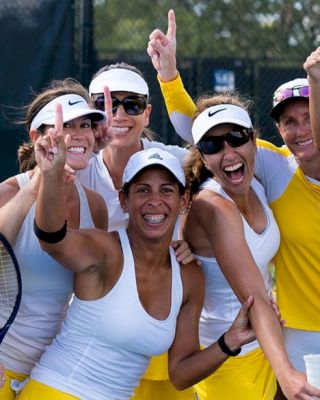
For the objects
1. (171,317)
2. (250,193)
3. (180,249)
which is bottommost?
(171,317)

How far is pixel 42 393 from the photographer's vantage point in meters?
3.26

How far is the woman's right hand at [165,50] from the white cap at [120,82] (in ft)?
0.36

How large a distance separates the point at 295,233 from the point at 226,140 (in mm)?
544

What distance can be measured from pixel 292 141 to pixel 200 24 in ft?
18.0

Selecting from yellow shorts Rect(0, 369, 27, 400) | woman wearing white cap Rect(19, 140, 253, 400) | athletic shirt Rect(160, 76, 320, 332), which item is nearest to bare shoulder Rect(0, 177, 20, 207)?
woman wearing white cap Rect(19, 140, 253, 400)

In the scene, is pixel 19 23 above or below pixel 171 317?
above

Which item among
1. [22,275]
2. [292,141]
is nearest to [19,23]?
[292,141]

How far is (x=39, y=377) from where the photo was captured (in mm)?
3312

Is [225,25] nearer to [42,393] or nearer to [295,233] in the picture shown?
[295,233]

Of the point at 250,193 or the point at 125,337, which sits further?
the point at 250,193

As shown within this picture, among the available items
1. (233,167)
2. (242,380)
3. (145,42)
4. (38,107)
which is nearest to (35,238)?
(38,107)

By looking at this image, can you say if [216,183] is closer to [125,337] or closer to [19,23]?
[125,337]

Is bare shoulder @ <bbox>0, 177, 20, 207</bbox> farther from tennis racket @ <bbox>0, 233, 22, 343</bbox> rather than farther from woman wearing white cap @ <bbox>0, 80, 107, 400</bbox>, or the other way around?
tennis racket @ <bbox>0, 233, 22, 343</bbox>

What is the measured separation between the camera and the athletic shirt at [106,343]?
10.7 ft
